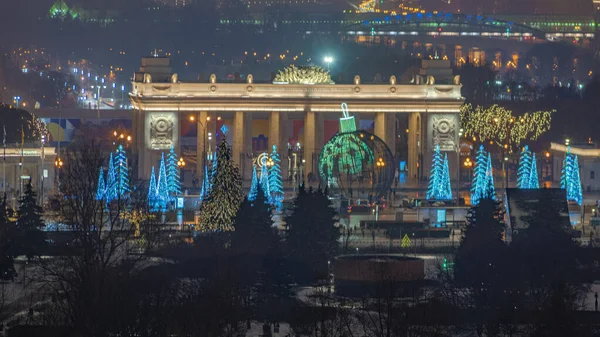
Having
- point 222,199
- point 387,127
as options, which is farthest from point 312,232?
point 387,127

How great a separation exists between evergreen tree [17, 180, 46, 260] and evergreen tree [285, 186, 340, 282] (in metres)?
7.45

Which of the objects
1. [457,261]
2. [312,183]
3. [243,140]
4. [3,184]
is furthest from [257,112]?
[457,261]

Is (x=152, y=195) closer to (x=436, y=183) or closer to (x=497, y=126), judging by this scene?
(x=436, y=183)

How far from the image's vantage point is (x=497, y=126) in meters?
130

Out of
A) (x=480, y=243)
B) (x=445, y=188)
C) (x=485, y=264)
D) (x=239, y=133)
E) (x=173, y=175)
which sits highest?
(x=239, y=133)

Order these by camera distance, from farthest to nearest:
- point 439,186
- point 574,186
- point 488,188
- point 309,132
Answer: point 309,132, point 439,186, point 574,186, point 488,188

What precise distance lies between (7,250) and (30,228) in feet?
27.9

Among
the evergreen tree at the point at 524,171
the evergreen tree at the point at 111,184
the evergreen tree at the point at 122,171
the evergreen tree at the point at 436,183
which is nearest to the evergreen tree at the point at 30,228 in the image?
the evergreen tree at the point at 111,184

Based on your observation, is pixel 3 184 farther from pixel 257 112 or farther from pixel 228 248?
pixel 228 248

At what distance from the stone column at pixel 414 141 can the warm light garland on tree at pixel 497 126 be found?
17.8 ft

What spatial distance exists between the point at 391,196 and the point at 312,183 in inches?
374

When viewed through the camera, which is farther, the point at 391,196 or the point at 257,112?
the point at 257,112

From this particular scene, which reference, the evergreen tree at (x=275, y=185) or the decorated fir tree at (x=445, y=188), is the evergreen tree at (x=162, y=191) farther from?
the decorated fir tree at (x=445, y=188)

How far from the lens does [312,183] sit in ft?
374
